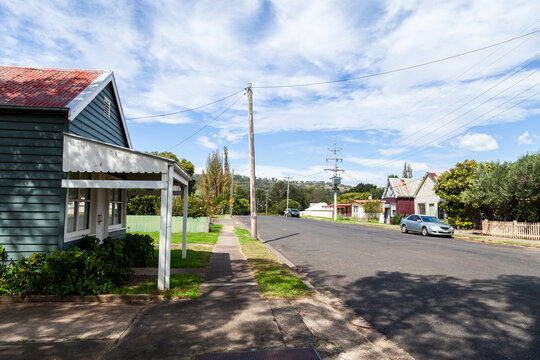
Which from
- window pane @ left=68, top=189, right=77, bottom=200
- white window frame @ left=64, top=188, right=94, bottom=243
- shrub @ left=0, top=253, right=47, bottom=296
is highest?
window pane @ left=68, top=189, right=77, bottom=200

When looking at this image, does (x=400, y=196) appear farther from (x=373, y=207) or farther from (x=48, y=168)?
(x=48, y=168)

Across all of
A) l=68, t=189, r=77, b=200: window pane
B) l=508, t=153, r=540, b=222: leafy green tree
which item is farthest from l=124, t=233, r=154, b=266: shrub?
l=508, t=153, r=540, b=222: leafy green tree

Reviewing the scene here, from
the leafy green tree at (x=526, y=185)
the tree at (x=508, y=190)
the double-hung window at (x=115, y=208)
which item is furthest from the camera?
the tree at (x=508, y=190)

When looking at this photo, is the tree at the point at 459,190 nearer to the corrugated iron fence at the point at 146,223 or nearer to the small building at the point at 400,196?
the small building at the point at 400,196

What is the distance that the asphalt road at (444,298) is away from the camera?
4.55 m

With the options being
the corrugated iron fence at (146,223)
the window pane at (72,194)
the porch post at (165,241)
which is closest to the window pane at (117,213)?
the window pane at (72,194)

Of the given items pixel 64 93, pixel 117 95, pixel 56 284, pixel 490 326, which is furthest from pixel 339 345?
pixel 117 95

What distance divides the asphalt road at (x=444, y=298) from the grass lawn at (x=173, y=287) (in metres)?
2.89

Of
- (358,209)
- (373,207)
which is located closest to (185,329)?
(373,207)

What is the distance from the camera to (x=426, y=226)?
23.2 m

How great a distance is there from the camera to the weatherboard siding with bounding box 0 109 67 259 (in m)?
6.37

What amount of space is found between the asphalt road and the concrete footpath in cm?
57

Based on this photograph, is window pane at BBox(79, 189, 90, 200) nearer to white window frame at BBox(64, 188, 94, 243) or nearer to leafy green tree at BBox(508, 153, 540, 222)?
white window frame at BBox(64, 188, 94, 243)

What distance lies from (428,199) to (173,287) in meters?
34.3
